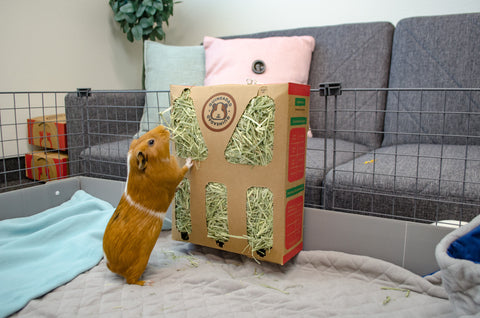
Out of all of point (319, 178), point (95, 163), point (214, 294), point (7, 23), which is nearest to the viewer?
point (214, 294)

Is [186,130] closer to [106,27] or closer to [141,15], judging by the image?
[141,15]

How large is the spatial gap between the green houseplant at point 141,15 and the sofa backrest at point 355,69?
3.82ft

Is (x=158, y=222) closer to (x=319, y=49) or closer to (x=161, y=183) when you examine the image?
(x=161, y=183)

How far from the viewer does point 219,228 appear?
1.15m

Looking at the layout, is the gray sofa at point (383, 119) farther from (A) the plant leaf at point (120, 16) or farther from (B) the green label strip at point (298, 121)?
(A) the plant leaf at point (120, 16)

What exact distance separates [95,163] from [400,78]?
1.61m

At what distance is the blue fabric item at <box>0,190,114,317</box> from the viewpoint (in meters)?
0.98

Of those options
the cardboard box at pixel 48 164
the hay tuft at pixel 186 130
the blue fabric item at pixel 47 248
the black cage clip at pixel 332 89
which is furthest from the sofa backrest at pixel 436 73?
the cardboard box at pixel 48 164

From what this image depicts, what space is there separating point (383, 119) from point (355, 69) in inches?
12.0

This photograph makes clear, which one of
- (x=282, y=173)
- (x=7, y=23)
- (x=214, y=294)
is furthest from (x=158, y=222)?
(x=7, y=23)

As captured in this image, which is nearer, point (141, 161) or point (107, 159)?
point (141, 161)

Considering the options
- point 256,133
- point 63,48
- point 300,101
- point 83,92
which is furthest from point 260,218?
point 63,48

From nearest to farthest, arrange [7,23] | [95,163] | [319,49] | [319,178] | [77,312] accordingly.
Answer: [77,312], [319,178], [95,163], [319,49], [7,23]

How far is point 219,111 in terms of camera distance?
110cm
